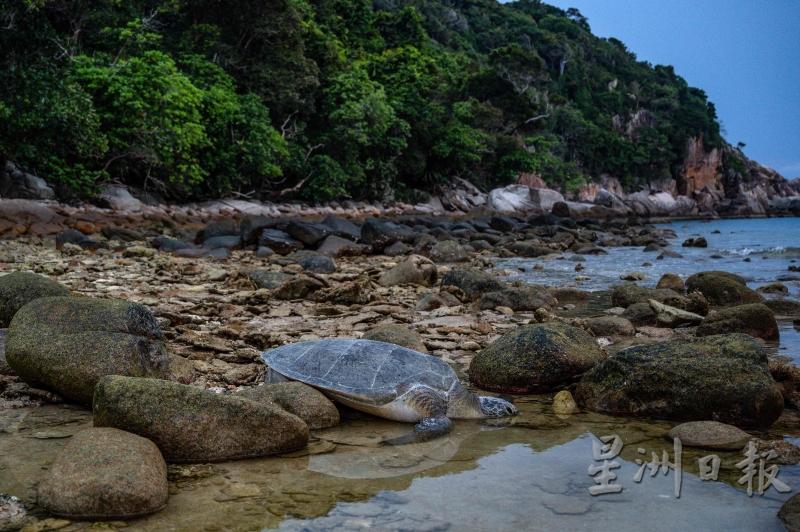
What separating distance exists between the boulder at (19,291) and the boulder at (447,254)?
1228cm

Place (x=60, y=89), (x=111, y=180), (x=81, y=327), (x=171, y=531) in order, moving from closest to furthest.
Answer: (x=171, y=531), (x=81, y=327), (x=60, y=89), (x=111, y=180)

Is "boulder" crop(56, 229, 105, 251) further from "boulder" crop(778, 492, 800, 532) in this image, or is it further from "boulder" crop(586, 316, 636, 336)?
"boulder" crop(778, 492, 800, 532)

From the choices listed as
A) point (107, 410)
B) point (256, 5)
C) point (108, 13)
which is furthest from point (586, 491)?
point (256, 5)

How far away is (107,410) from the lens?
11.9ft

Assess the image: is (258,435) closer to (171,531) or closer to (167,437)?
(167,437)

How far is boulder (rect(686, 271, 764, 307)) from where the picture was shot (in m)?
9.76

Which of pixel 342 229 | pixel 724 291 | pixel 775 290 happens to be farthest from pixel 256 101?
pixel 724 291

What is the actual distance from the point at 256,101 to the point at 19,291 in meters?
26.4

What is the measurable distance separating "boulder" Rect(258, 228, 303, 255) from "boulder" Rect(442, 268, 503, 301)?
7922 millimetres

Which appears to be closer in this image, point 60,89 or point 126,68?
point 60,89

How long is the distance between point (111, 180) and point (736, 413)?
90.4 ft

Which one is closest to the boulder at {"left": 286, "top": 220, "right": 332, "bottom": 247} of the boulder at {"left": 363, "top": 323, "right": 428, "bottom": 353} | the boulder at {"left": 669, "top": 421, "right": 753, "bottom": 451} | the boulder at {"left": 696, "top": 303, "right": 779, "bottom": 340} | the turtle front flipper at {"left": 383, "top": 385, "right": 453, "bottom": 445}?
the boulder at {"left": 363, "top": 323, "right": 428, "bottom": 353}

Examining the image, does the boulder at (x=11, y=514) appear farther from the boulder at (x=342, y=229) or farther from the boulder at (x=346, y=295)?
the boulder at (x=342, y=229)

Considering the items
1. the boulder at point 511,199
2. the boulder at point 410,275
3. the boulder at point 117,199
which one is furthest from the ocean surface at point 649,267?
the boulder at point 511,199
